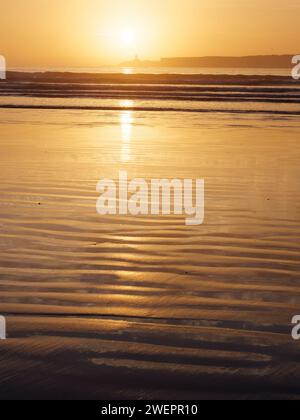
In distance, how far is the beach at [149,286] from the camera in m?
3.77

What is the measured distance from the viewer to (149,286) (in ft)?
17.3

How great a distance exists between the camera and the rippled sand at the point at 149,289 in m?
3.77

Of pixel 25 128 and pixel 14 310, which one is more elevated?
pixel 25 128

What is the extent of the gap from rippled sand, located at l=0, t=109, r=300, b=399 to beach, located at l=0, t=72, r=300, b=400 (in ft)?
0.04

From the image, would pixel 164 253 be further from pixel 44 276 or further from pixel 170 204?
pixel 170 204

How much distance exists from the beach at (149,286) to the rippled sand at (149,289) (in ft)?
0.04

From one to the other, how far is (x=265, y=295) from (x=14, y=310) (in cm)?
185

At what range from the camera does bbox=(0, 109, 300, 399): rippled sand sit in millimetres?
3770

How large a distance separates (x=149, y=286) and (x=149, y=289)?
72 millimetres

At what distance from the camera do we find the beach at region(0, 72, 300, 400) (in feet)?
12.4

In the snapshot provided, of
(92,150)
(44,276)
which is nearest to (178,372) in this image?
(44,276)
